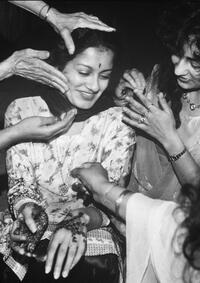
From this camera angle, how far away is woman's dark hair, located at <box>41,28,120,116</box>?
1526mm

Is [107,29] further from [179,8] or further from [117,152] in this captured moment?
[117,152]

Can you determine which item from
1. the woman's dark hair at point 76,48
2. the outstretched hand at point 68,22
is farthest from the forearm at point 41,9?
the woman's dark hair at point 76,48

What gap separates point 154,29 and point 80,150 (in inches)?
26.2

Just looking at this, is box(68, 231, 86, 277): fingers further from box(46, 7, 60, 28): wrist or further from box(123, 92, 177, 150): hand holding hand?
box(46, 7, 60, 28): wrist

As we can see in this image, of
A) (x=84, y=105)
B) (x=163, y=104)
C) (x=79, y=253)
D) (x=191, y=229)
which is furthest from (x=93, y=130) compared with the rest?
(x=191, y=229)

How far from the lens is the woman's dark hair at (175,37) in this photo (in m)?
1.58

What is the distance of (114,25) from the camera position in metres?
1.58

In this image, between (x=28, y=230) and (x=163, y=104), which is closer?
(x=28, y=230)

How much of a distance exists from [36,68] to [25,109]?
192mm

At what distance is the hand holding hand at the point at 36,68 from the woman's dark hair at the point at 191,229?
68 cm

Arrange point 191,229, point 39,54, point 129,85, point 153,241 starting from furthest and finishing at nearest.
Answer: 1. point 129,85
2. point 39,54
3. point 153,241
4. point 191,229

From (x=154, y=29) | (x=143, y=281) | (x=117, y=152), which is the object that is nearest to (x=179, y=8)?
(x=154, y=29)

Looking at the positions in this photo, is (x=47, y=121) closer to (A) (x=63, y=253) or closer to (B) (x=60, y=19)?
(B) (x=60, y=19)

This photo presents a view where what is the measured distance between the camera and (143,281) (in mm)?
1415
